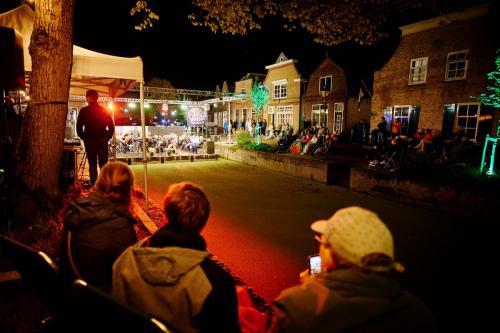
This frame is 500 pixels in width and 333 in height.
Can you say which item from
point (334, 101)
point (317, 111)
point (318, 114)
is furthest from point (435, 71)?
point (317, 111)

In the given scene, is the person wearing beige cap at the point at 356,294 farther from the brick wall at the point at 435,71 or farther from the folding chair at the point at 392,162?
the brick wall at the point at 435,71

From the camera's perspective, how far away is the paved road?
3850 mm

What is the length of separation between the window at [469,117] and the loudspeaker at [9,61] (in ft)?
56.3

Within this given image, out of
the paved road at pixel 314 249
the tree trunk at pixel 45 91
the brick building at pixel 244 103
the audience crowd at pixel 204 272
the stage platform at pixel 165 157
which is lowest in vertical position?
the paved road at pixel 314 249

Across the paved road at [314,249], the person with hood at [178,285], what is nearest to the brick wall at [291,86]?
the paved road at [314,249]

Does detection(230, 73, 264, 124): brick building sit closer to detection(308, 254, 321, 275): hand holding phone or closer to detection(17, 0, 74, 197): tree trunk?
detection(17, 0, 74, 197): tree trunk

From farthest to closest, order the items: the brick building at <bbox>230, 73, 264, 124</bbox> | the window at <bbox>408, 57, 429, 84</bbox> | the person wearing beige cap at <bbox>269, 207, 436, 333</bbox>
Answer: the brick building at <bbox>230, 73, 264, 124</bbox>
the window at <bbox>408, 57, 429, 84</bbox>
the person wearing beige cap at <bbox>269, 207, 436, 333</bbox>

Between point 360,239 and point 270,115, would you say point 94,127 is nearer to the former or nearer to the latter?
point 360,239

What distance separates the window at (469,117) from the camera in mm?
14977

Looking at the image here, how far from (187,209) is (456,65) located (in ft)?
60.2

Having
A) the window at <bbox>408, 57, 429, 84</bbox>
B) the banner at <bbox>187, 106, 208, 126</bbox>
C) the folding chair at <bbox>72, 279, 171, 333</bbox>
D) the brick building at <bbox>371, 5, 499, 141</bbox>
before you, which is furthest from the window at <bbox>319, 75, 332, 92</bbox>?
the folding chair at <bbox>72, 279, 171, 333</bbox>

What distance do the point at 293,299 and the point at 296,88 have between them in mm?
27342

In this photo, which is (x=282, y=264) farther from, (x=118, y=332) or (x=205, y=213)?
(x=118, y=332)

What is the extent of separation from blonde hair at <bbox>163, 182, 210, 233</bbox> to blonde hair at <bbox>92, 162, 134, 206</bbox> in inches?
26.2
